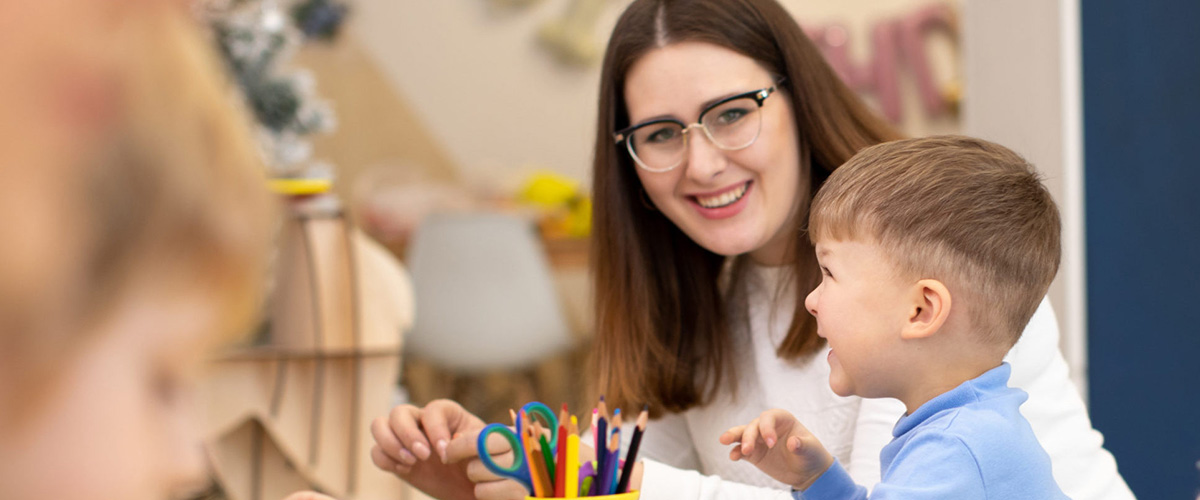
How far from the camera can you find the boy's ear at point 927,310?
2.36 ft

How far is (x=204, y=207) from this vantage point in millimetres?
307

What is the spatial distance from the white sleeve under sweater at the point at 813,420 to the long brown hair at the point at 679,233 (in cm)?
3

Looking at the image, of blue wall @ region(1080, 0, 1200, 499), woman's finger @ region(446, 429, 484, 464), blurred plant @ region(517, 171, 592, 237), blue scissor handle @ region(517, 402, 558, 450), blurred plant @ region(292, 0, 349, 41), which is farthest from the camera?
blurred plant @ region(292, 0, 349, 41)

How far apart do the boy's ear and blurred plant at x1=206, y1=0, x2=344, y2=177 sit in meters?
2.41

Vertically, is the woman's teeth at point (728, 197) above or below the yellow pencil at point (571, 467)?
above

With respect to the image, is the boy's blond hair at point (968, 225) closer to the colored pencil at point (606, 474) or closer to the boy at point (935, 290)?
the boy at point (935, 290)

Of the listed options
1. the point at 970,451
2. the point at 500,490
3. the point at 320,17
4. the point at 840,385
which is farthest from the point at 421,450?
the point at 320,17

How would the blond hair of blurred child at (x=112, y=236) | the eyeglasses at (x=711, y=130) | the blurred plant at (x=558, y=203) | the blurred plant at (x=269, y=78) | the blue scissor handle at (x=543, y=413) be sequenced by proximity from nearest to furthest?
the blond hair of blurred child at (x=112, y=236)
the blue scissor handle at (x=543, y=413)
the eyeglasses at (x=711, y=130)
the blurred plant at (x=269, y=78)
the blurred plant at (x=558, y=203)

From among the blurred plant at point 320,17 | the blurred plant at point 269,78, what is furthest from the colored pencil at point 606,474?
the blurred plant at point 320,17

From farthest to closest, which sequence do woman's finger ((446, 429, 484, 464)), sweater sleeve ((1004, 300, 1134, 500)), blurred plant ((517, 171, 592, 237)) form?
blurred plant ((517, 171, 592, 237)), sweater sleeve ((1004, 300, 1134, 500)), woman's finger ((446, 429, 484, 464))

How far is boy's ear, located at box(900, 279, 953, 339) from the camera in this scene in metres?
0.72

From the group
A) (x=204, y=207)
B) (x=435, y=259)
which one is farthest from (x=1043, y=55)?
(x=435, y=259)

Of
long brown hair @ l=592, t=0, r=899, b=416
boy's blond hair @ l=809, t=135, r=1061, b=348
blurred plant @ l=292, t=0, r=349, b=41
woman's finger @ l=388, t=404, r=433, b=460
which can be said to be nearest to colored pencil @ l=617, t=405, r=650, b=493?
boy's blond hair @ l=809, t=135, r=1061, b=348

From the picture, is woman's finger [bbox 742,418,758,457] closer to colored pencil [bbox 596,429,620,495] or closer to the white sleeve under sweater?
colored pencil [bbox 596,429,620,495]
